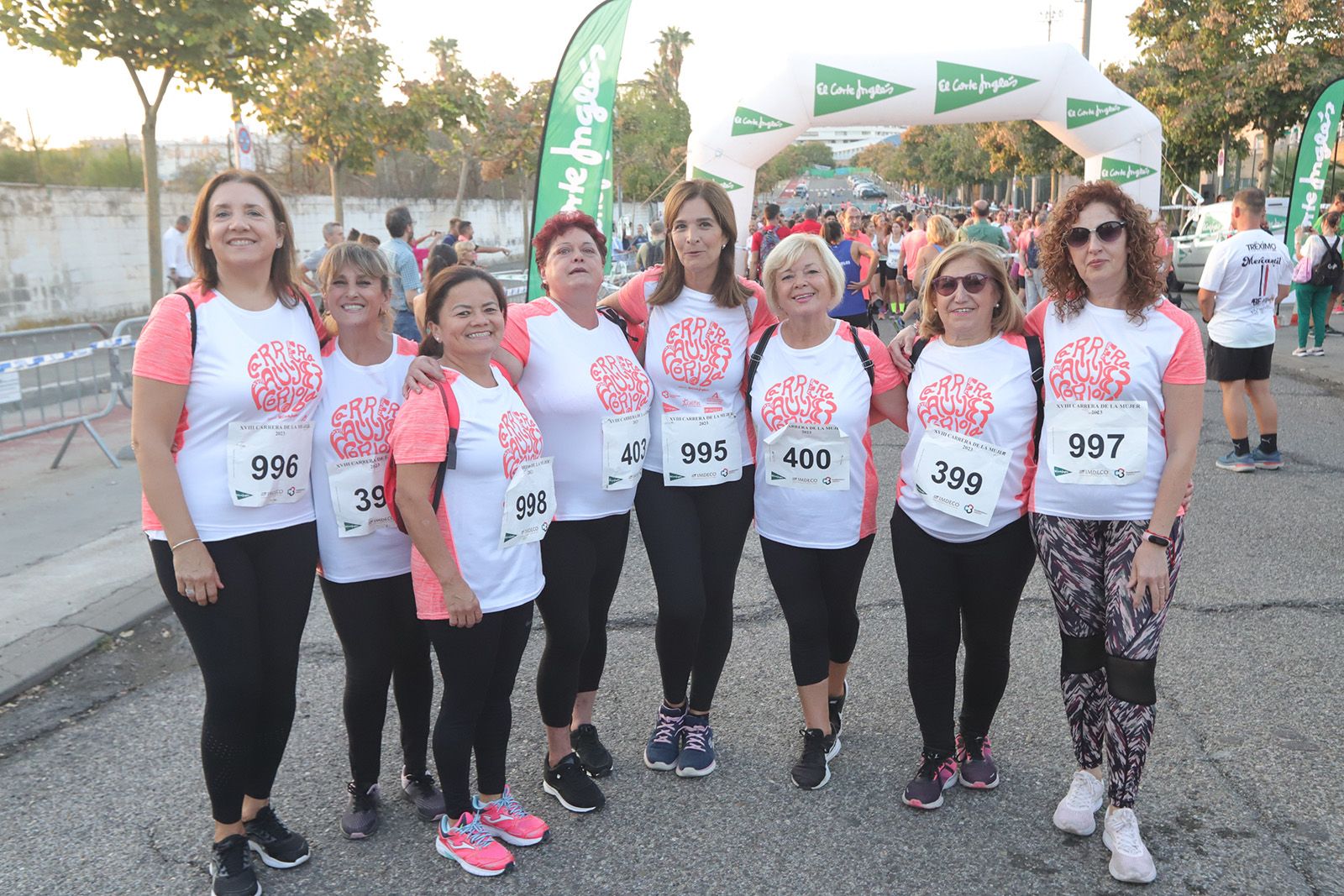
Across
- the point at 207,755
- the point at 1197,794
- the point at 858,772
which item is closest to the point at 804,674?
the point at 858,772

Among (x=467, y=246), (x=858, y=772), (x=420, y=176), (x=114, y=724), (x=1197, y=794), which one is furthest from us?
(x=420, y=176)

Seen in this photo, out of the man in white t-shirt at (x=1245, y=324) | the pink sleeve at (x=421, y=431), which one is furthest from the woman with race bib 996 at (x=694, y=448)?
the man in white t-shirt at (x=1245, y=324)

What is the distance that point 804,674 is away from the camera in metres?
3.43

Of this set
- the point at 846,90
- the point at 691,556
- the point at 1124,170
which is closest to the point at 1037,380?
the point at 691,556

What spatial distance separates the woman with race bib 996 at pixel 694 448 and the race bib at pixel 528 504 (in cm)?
47

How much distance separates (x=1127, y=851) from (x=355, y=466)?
242cm

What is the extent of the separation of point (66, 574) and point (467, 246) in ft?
21.8

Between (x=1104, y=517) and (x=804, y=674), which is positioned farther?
(x=804, y=674)

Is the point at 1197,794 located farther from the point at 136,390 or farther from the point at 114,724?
the point at 114,724

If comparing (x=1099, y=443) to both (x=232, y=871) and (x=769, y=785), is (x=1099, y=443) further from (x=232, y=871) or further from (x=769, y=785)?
(x=232, y=871)

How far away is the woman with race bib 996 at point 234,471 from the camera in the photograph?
8.77ft

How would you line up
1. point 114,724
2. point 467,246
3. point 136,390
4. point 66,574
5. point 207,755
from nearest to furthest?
point 136,390 → point 207,755 → point 114,724 → point 66,574 → point 467,246

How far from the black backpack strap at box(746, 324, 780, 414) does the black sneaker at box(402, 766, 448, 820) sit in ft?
5.29

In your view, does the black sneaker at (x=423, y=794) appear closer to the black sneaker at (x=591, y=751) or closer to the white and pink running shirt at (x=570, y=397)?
the black sneaker at (x=591, y=751)
